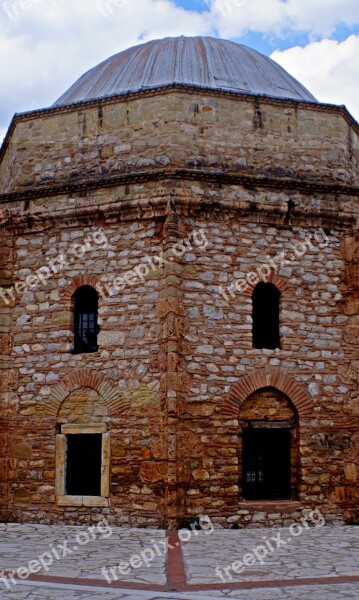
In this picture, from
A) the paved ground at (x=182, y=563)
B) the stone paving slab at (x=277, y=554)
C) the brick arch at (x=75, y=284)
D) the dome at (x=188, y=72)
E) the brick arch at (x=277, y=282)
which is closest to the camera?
the paved ground at (x=182, y=563)

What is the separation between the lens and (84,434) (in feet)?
37.0

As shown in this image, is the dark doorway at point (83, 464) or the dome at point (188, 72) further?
the dome at point (188, 72)

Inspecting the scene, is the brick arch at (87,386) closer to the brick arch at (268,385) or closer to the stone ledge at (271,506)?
the brick arch at (268,385)

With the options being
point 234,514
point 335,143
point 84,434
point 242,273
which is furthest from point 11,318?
point 335,143

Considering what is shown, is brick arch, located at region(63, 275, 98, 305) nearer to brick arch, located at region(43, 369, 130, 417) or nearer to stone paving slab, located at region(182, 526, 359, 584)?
brick arch, located at region(43, 369, 130, 417)

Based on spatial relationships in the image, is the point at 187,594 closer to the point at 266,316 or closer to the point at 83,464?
the point at 83,464

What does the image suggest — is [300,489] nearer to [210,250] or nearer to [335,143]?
[210,250]

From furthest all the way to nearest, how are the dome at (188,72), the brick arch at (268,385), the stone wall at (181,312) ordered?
the dome at (188,72) → the brick arch at (268,385) → the stone wall at (181,312)

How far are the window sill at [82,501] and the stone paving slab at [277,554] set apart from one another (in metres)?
1.76

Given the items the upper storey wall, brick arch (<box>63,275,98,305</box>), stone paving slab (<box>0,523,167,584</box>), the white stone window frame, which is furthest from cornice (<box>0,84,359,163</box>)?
stone paving slab (<box>0,523,167,584</box>)

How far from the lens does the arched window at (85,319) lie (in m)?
11.7

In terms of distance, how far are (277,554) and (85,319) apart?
5.03 m

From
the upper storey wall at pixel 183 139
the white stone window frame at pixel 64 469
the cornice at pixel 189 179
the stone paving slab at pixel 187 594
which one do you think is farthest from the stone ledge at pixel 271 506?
the upper storey wall at pixel 183 139

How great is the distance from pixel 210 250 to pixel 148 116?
2.76 metres
